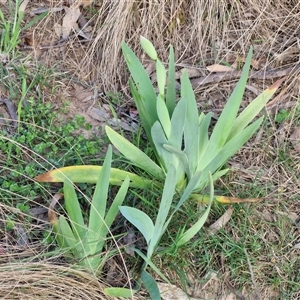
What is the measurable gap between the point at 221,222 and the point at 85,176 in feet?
1.60

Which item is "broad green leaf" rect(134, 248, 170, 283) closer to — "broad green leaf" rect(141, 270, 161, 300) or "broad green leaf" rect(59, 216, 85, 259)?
"broad green leaf" rect(141, 270, 161, 300)

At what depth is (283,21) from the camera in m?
2.07

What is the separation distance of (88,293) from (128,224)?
267mm

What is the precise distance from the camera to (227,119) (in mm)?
1533

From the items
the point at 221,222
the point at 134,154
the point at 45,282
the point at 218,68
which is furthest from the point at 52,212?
the point at 218,68

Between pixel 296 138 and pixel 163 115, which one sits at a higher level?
pixel 163 115

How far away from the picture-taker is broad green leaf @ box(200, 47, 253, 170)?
152cm

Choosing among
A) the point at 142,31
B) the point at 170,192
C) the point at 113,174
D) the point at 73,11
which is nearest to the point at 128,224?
the point at 113,174

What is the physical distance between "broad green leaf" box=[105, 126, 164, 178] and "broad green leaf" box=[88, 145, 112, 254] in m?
0.13

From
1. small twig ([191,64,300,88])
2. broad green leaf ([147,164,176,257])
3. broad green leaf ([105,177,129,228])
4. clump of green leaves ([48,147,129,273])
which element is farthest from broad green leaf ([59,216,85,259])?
small twig ([191,64,300,88])

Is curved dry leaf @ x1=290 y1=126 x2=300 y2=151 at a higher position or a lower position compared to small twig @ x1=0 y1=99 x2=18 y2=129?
lower

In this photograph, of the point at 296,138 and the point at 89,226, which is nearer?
the point at 89,226

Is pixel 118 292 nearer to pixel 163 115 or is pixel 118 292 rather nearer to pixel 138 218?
pixel 138 218

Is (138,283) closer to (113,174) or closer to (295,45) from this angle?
(113,174)
